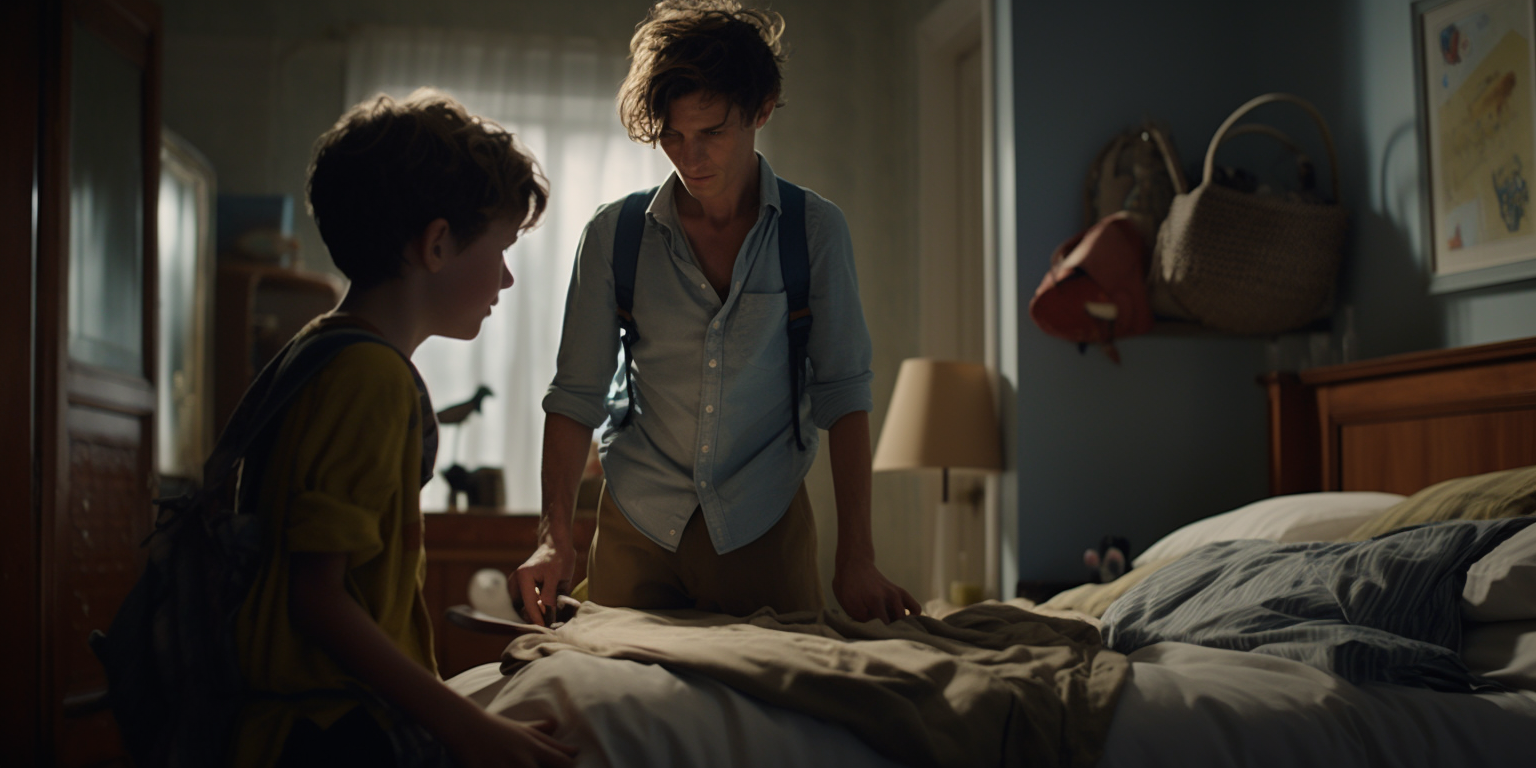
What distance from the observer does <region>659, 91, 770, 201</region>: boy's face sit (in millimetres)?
1436

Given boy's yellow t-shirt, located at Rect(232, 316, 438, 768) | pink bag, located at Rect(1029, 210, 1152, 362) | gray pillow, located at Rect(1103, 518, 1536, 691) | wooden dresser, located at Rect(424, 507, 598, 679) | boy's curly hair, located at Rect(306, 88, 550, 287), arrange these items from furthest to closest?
wooden dresser, located at Rect(424, 507, 598, 679)
pink bag, located at Rect(1029, 210, 1152, 362)
gray pillow, located at Rect(1103, 518, 1536, 691)
boy's curly hair, located at Rect(306, 88, 550, 287)
boy's yellow t-shirt, located at Rect(232, 316, 438, 768)

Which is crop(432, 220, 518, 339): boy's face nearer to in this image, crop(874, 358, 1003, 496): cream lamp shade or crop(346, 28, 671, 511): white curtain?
crop(874, 358, 1003, 496): cream lamp shade

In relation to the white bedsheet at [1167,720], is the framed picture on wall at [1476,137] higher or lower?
higher

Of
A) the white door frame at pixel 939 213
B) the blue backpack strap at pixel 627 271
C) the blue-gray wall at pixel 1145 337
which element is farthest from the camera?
the white door frame at pixel 939 213

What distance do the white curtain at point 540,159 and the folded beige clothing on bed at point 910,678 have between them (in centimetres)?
295

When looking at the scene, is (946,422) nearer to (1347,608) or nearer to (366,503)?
(1347,608)

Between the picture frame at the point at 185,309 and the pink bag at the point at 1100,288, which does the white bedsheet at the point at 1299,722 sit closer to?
the pink bag at the point at 1100,288

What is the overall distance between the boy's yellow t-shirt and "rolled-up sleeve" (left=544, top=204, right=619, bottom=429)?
65 cm

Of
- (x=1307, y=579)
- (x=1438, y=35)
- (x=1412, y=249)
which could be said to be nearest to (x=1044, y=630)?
(x=1307, y=579)

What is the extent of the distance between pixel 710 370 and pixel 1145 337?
74.2 inches

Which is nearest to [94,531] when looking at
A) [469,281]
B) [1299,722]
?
[469,281]

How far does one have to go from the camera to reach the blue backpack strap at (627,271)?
1531mm

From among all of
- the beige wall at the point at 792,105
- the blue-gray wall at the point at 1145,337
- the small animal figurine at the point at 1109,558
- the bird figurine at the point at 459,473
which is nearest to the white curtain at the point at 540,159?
the beige wall at the point at 792,105

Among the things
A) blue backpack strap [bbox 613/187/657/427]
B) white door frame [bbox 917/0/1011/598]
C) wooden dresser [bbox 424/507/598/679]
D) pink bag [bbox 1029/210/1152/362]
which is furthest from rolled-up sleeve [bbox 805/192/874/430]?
white door frame [bbox 917/0/1011/598]
